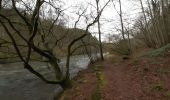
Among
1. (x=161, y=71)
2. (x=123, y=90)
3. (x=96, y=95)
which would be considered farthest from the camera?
(x=161, y=71)

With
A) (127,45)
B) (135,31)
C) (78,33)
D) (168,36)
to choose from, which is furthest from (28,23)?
(135,31)

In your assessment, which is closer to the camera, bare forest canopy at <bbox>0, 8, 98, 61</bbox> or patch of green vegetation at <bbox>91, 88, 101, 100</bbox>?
patch of green vegetation at <bbox>91, 88, 101, 100</bbox>

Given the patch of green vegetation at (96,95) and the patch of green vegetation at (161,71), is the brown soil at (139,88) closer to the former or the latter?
the patch of green vegetation at (161,71)

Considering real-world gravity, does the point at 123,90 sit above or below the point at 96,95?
above

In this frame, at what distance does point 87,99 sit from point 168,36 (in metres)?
16.9

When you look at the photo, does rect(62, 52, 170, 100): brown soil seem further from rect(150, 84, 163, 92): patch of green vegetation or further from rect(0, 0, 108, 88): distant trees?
rect(0, 0, 108, 88): distant trees

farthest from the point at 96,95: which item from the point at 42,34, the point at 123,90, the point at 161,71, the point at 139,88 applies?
the point at 42,34

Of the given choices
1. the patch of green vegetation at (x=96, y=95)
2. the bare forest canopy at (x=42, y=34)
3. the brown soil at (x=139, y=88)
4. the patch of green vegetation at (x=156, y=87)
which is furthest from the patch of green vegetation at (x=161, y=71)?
the bare forest canopy at (x=42, y=34)

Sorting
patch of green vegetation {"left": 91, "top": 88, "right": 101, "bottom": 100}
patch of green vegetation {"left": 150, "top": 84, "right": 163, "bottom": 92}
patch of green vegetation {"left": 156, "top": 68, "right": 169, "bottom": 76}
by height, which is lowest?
patch of green vegetation {"left": 91, "top": 88, "right": 101, "bottom": 100}

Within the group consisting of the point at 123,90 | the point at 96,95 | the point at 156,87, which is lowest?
the point at 96,95

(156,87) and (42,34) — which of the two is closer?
(156,87)

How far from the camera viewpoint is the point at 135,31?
4616 cm

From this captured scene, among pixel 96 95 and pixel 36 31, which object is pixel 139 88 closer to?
pixel 96 95

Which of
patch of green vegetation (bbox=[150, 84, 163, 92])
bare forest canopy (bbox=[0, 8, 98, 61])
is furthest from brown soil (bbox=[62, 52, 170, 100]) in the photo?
bare forest canopy (bbox=[0, 8, 98, 61])
